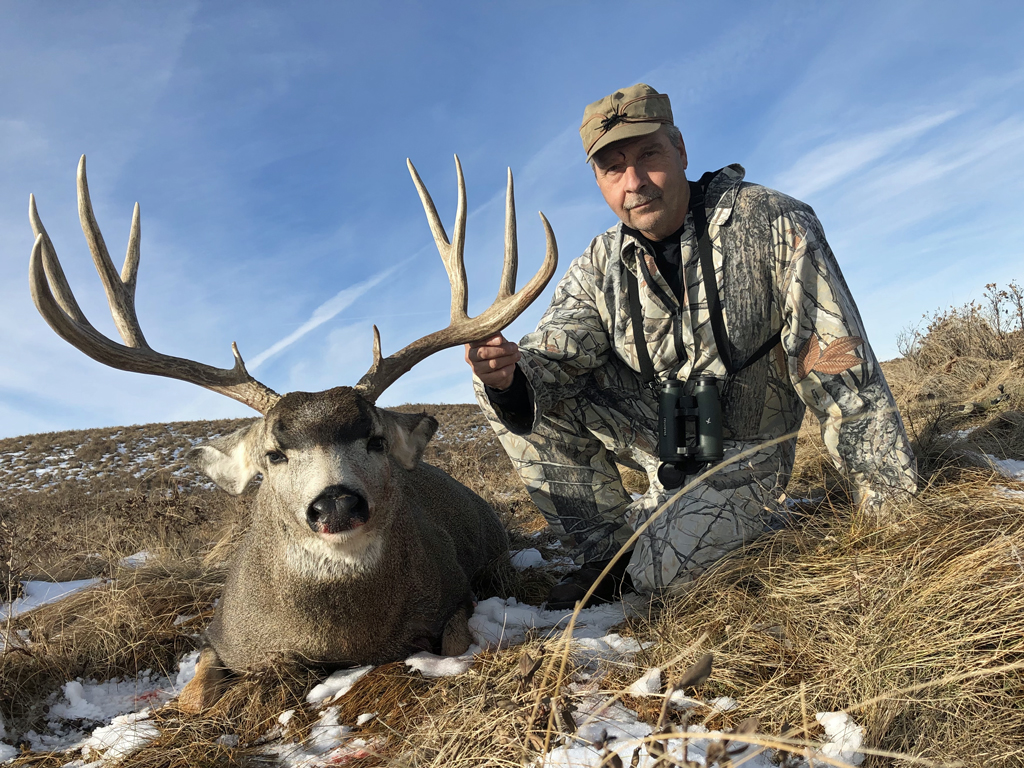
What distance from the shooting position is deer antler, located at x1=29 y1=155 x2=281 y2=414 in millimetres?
3254

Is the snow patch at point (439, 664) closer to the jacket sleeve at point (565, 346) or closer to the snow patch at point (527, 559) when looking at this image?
the jacket sleeve at point (565, 346)

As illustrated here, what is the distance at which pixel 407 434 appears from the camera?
3.60 meters

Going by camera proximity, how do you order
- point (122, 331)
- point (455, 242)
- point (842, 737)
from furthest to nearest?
point (455, 242) < point (122, 331) < point (842, 737)

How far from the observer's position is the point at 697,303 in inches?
164

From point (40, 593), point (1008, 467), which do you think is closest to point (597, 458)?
point (1008, 467)

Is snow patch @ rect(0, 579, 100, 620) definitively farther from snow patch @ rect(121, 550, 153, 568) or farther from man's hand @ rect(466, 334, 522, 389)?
man's hand @ rect(466, 334, 522, 389)

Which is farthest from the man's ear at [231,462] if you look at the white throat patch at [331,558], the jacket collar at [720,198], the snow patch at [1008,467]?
the snow patch at [1008,467]

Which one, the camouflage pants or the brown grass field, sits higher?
the camouflage pants

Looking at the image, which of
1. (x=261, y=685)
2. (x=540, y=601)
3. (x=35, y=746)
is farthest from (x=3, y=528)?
(x=540, y=601)

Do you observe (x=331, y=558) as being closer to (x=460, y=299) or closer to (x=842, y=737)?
(x=460, y=299)

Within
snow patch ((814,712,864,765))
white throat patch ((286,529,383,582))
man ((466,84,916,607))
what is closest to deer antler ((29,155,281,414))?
white throat patch ((286,529,383,582))

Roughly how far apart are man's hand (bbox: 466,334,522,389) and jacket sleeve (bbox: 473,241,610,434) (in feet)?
1.22

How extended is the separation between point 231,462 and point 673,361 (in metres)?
2.64

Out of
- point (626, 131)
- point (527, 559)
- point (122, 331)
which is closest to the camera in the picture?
point (122, 331)
